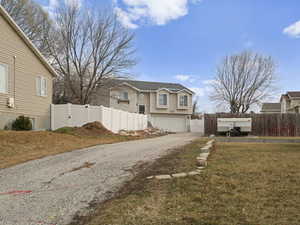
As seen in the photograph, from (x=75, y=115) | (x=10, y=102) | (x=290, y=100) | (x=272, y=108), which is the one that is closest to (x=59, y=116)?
(x=75, y=115)

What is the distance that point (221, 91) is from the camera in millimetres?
32844

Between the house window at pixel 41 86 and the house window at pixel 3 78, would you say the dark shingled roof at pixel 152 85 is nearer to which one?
the house window at pixel 41 86

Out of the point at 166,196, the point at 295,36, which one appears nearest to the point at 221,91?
the point at 295,36

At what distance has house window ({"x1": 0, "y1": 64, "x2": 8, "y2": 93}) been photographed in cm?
1290

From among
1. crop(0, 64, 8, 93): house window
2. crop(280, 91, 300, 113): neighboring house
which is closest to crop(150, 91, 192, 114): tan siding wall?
crop(280, 91, 300, 113): neighboring house

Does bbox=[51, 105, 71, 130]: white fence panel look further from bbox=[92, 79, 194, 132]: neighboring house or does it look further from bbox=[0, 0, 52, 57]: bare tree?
bbox=[92, 79, 194, 132]: neighboring house

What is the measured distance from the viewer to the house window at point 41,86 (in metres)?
15.8

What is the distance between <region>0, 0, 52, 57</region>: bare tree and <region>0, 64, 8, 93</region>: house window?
9.99m

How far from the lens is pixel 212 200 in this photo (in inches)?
152

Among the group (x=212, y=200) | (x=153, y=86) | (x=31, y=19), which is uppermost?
(x=31, y=19)

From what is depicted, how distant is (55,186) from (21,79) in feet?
36.3

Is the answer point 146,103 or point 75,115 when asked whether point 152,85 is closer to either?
point 146,103

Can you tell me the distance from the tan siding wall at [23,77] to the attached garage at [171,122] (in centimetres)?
1813

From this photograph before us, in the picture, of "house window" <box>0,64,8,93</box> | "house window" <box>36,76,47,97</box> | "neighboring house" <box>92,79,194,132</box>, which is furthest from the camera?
"neighboring house" <box>92,79,194,132</box>
